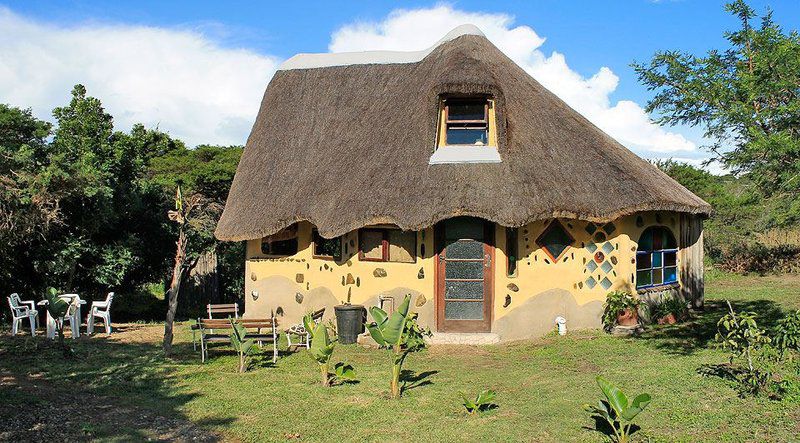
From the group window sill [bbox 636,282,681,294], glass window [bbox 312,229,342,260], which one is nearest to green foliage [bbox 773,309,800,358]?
window sill [bbox 636,282,681,294]

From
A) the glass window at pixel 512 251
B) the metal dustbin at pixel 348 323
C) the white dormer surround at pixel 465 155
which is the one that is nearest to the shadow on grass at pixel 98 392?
the metal dustbin at pixel 348 323

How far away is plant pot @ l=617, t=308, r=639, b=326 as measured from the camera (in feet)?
43.5

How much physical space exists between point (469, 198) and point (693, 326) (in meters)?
5.69

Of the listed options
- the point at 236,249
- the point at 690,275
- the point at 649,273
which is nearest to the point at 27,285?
the point at 236,249

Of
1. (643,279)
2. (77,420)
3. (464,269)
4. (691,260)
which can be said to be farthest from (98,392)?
(691,260)

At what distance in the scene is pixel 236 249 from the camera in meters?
21.5

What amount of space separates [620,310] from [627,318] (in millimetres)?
281

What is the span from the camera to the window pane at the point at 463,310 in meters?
13.2

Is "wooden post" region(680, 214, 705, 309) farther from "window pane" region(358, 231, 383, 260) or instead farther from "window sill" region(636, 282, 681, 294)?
"window pane" region(358, 231, 383, 260)

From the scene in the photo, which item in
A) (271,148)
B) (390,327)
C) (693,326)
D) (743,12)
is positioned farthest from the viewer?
(271,148)

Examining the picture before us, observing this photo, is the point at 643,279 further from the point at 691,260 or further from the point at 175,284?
the point at 175,284

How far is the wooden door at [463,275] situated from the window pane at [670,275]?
4.91 m

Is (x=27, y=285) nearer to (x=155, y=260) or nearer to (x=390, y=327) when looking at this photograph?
(x=155, y=260)

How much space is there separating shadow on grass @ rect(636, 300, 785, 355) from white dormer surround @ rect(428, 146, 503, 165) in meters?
4.68
